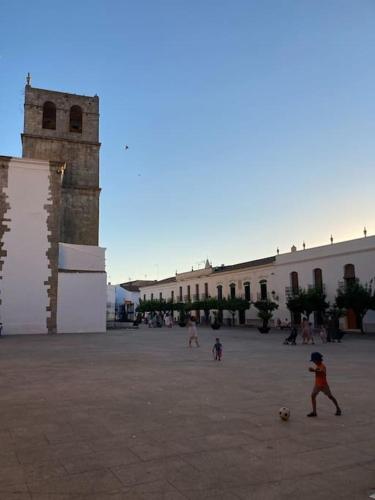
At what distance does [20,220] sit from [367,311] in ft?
76.4

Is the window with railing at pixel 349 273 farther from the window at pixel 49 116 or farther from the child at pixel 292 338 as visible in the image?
the window at pixel 49 116

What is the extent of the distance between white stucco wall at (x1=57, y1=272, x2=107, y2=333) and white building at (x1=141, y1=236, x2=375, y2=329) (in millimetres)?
18341

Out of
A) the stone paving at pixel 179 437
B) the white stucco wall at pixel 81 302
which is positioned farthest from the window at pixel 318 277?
the stone paving at pixel 179 437

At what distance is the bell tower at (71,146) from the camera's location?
31.9 m

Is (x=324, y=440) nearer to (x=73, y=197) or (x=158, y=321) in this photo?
(x=73, y=197)

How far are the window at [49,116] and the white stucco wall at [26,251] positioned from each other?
10847 mm

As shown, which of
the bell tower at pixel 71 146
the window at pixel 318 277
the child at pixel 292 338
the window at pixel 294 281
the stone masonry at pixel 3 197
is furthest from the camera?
the window at pixel 294 281

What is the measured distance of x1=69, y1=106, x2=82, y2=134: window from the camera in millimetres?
33938

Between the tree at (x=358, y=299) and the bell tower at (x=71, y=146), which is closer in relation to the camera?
the tree at (x=358, y=299)

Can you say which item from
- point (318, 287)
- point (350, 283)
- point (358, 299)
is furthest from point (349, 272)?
point (358, 299)

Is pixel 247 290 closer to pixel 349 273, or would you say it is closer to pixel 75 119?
pixel 349 273

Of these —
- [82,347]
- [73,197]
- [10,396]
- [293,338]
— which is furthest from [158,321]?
[10,396]

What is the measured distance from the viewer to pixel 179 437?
5.15 m

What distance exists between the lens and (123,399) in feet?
23.8
